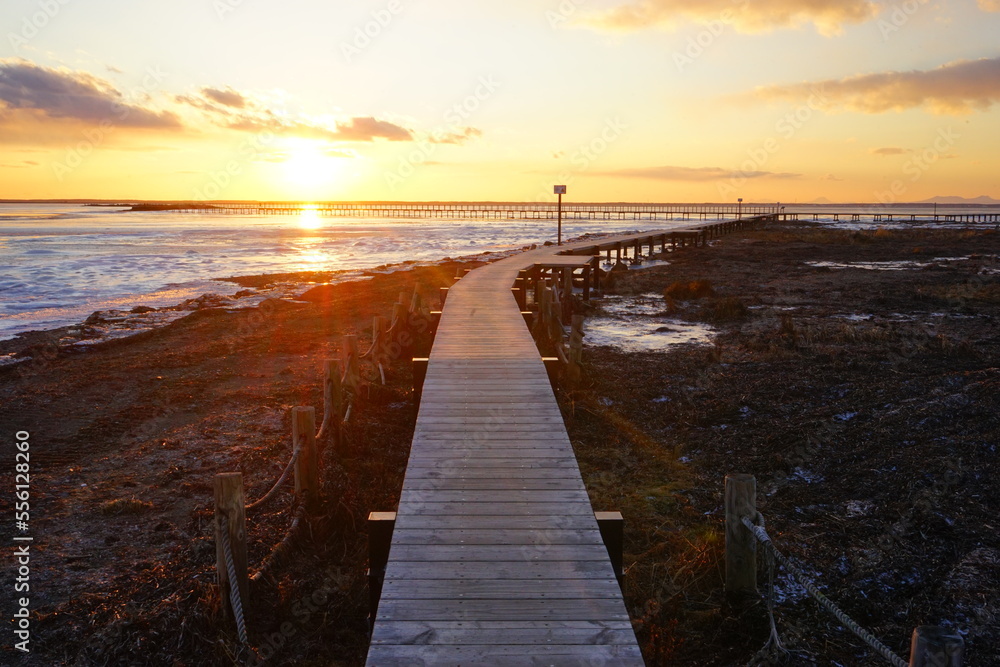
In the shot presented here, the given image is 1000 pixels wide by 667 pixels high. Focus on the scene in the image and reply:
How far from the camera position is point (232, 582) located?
4543mm

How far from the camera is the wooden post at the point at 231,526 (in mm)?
4555

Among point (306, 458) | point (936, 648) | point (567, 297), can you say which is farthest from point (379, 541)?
point (567, 297)

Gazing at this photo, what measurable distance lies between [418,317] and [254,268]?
26.1 meters

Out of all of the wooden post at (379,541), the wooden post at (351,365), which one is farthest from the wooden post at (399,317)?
the wooden post at (379,541)

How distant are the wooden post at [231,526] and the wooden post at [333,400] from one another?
291 cm

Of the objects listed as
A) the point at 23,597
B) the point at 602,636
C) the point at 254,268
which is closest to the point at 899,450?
the point at 602,636

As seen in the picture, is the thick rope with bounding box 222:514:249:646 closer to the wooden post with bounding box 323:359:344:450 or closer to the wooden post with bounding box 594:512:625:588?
the wooden post with bounding box 594:512:625:588

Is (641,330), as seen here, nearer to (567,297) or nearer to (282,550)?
(567,297)

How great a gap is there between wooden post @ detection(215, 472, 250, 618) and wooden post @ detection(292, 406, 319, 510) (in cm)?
144

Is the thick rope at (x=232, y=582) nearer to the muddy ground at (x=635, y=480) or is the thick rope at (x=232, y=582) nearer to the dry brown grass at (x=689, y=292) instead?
the muddy ground at (x=635, y=480)

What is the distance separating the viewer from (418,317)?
1317cm

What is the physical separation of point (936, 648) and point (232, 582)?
396 cm

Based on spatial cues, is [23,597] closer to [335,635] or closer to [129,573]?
[129,573]

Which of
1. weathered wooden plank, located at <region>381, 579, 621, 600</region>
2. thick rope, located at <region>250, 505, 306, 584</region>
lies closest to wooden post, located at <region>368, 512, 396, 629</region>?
weathered wooden plank, located at <region>381, 579, 621, 600</region>
